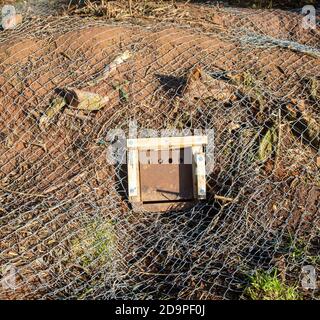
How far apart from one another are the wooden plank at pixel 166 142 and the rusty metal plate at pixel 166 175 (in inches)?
1.8

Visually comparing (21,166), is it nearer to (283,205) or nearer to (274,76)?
(283,205)

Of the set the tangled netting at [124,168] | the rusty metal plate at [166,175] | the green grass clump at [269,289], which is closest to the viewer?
the green grass clump at [269,289]

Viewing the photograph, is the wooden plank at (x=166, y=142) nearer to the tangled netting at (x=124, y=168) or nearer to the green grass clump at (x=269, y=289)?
the tangled netting at (x=124, y=168)

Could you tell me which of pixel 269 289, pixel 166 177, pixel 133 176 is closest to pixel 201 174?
pixel 166 177

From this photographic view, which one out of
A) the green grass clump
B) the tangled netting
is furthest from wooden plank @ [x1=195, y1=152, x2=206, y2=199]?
the green grass clump

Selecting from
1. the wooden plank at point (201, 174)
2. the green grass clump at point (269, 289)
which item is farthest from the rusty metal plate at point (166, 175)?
the green grass clump at point (269, 289)

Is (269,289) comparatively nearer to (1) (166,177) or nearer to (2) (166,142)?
(1) (166,177)

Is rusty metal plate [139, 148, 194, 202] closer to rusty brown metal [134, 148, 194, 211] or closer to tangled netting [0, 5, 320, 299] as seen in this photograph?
rusty brown metal [134, 148, 194, 211]

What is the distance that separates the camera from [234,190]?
3740mm

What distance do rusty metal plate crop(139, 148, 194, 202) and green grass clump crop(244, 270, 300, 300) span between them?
101cm

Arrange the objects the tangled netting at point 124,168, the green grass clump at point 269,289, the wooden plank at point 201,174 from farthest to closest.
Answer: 1. the wooden plank at point 201,174
2. the tangled netting at point 124,168
3. the green grass clump at point 269,289

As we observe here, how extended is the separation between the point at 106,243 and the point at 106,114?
1.14 m

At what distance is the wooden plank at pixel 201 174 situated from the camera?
379cm
